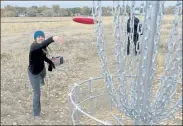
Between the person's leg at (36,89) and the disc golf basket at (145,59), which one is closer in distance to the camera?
the disc golf basket at (145,59)

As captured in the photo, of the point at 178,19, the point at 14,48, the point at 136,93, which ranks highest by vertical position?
the point at 178,19

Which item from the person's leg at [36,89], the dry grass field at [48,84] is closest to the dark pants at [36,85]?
the person's leg at [36,89]

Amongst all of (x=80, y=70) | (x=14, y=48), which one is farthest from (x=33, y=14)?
(x=80, y=70)

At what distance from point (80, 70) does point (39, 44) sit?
12.5 ft

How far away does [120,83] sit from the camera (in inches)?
119

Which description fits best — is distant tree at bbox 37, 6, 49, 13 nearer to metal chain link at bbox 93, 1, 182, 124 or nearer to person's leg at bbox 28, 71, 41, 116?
person's leg at bbox 28, 71, 41, 116

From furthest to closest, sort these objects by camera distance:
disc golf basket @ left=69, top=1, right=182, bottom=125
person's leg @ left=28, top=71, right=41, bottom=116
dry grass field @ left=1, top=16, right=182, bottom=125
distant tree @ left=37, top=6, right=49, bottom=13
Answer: distant tree @ left=37, top=6, right=49, bottom=13
dry grass field @ left=1, top=16, right=182, bottom=125
person's leg @ left=28, top=71, right=41, bottom=116
disc golf basket @ left=69, top=1, right=182, bottom=125

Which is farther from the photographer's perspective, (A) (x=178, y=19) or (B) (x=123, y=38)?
(B) (x=123, y=38)

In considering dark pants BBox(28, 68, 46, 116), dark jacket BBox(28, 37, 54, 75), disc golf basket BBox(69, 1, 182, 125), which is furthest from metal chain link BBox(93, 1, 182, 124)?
dark pants BBox(28, 68, 46, 116)

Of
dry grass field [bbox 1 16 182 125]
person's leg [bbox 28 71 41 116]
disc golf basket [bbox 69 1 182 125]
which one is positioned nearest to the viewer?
disc golf basket [bbox 69 1 182 125]

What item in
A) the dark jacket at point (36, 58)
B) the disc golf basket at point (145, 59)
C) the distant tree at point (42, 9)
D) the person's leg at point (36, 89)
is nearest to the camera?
the disc golf basket at point (145, 59)

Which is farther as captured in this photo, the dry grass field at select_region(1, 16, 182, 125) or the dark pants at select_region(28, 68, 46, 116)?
the dry grass field at select_region(1, 16, 182, 125)

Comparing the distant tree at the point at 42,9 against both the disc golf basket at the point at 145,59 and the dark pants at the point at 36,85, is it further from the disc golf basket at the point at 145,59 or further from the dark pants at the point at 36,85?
the disc golf basket at the point at 145,59

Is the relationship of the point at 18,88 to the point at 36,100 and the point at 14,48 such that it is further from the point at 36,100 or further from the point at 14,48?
the point at 14,48
